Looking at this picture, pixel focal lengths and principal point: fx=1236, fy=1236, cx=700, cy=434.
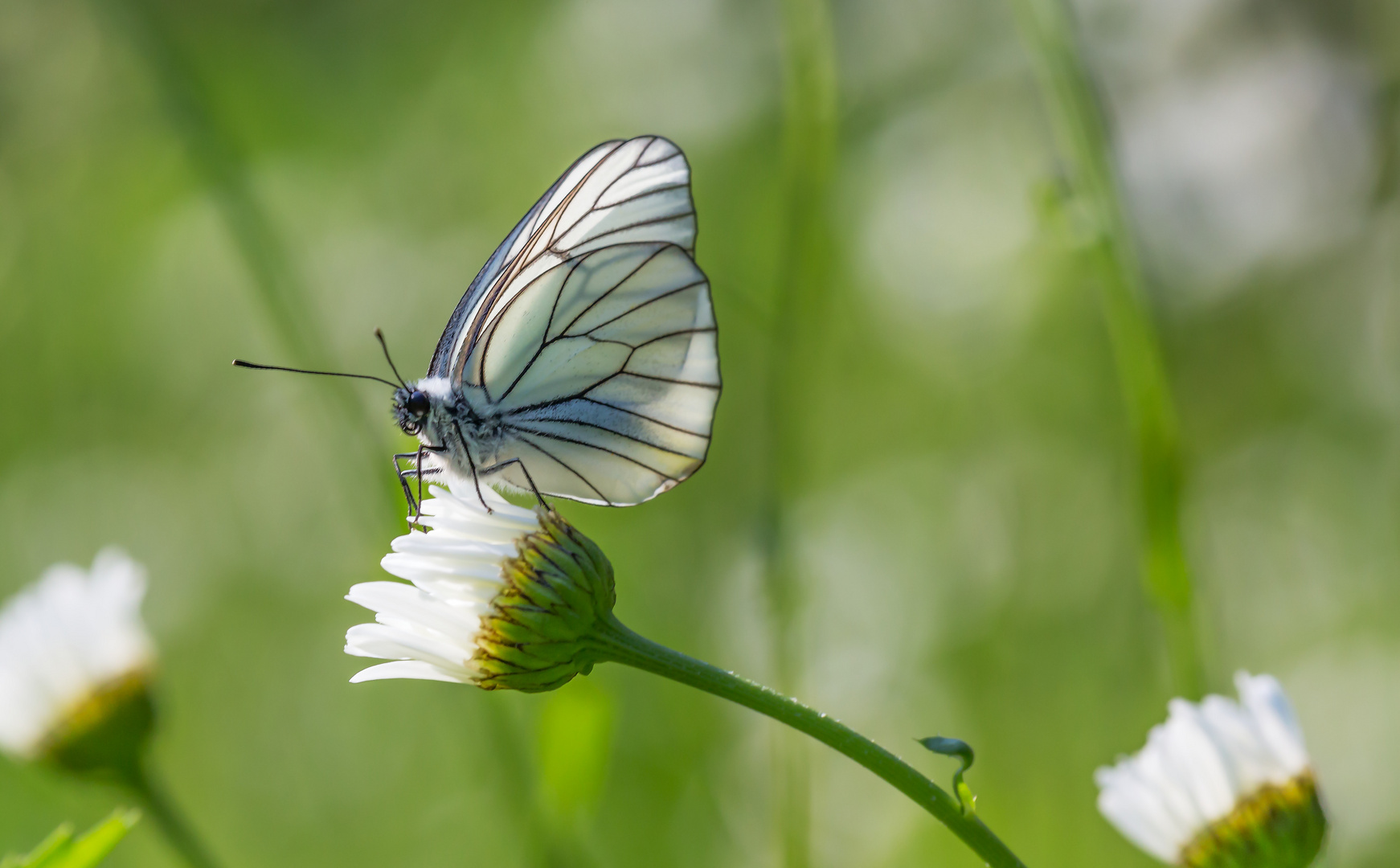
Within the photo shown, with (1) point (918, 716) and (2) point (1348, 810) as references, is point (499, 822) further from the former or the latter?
(2) point (1348, 810)

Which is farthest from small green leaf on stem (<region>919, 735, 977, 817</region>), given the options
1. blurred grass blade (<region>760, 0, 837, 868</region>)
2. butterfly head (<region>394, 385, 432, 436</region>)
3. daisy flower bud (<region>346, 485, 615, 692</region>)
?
butterfly head (<region>394, 385, 432, 436</region>)

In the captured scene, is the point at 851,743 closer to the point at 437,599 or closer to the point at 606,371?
the point at 437,599

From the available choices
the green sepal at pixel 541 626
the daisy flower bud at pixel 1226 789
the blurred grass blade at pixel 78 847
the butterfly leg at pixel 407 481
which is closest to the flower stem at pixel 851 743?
the green sepal at pixel 541 626

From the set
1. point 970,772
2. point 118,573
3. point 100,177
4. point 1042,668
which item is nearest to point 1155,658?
point 1042,668

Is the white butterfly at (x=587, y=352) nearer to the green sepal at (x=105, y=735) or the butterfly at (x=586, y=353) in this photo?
the butterfly at (x=586, y=353)

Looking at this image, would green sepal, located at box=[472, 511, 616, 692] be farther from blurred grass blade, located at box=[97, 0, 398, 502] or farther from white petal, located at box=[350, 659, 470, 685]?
blurred grass blade, located at box=[97, 0, 398, 502]

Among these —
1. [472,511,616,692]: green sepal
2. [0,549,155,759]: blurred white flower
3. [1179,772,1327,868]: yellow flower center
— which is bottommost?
[1179,772,1327,868]: yellow flower center
